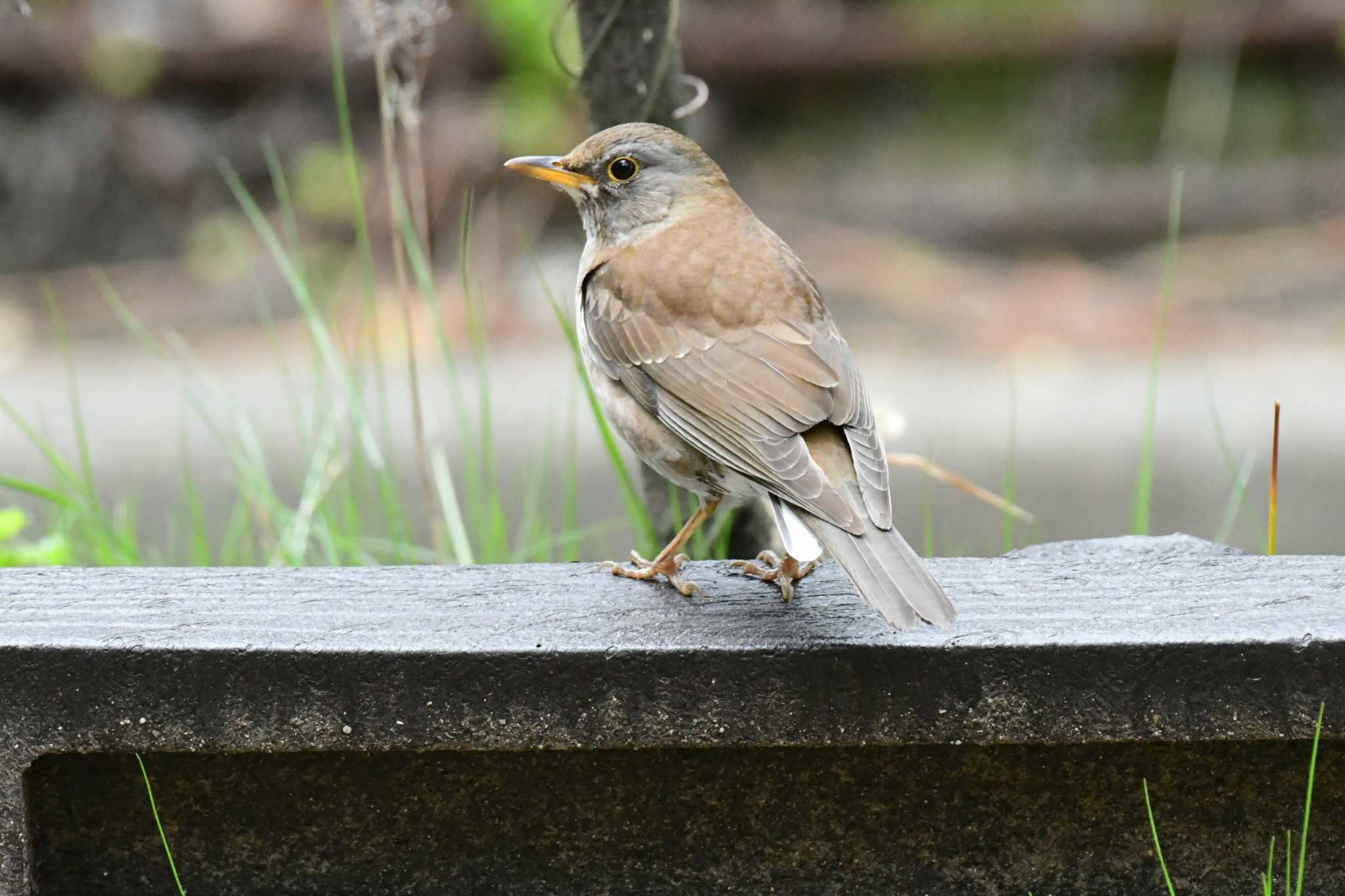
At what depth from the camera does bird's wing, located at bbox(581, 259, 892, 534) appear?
2207 mm

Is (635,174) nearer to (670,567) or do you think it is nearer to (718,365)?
(718,365)

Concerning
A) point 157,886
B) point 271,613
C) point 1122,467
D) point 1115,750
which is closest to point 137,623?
point 271,613

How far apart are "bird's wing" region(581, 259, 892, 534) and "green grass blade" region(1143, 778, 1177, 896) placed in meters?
0.50

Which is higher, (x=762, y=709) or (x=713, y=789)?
(x=762, y=709)

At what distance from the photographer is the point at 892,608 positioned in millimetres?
1910

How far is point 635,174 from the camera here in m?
2.91

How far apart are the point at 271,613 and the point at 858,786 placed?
0.86 m

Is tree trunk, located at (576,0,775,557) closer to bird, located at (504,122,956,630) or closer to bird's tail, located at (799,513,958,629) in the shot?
bird, located at (504,122,956,630)

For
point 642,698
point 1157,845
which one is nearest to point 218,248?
point 642,698

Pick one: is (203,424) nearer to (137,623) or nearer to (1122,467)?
(1122,467)

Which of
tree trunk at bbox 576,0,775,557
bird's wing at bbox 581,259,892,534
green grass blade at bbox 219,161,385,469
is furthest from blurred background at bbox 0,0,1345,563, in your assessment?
bird's wing at bbox 581,259,892,534

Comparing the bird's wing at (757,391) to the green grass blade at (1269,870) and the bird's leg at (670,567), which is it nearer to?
the bird's leg at (670,567)

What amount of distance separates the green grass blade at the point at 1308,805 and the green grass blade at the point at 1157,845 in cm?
15

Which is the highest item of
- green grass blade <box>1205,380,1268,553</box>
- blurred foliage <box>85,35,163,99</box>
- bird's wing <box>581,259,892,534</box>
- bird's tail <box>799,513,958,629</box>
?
blurred foliage <box>85,35,163,99</box>
